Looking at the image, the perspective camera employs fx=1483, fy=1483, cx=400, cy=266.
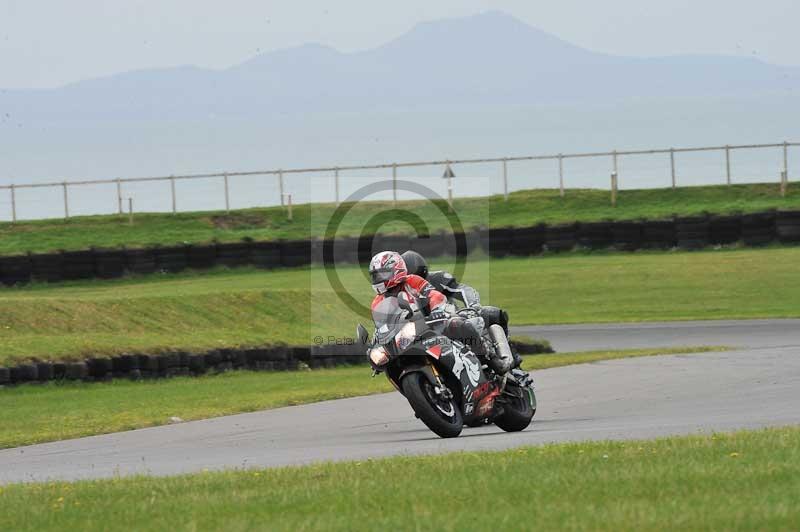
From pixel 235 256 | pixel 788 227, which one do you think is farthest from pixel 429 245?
pixel 788 227

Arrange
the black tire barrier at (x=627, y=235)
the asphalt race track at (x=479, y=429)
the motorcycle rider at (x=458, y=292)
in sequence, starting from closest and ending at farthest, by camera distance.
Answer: the asphalt race track at (x=479, y=429) → the motorcycle rider at (x=458, y=292) → the black tire barrier at (x=627, y=235)

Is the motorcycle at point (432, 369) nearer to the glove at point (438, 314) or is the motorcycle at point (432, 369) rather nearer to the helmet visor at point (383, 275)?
the glove at point (438, 314)

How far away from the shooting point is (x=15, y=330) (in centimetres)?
2173

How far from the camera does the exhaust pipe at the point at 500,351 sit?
521 inches

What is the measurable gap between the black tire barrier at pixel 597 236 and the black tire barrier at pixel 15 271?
14.2 m

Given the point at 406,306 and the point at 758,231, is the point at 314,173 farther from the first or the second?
the point at 406,306

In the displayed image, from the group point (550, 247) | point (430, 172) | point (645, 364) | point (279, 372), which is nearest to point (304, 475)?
point (645, 364)

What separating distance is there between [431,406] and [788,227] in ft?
88.5

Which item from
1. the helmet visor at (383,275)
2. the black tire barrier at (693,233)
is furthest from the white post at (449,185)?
the helmet visor at (383,275)

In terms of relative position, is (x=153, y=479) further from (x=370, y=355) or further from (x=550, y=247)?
(x=550, y=247)

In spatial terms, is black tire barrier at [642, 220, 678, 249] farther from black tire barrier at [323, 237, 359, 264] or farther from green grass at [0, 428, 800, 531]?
green grass at [0, 428, 800, 531]

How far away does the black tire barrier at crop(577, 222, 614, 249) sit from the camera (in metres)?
38.9

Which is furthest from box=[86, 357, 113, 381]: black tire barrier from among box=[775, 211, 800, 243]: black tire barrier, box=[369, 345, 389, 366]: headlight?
box=[775, 211, 800, 243]: black tire barrier

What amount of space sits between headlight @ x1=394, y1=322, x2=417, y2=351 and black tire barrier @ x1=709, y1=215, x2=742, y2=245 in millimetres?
26484
